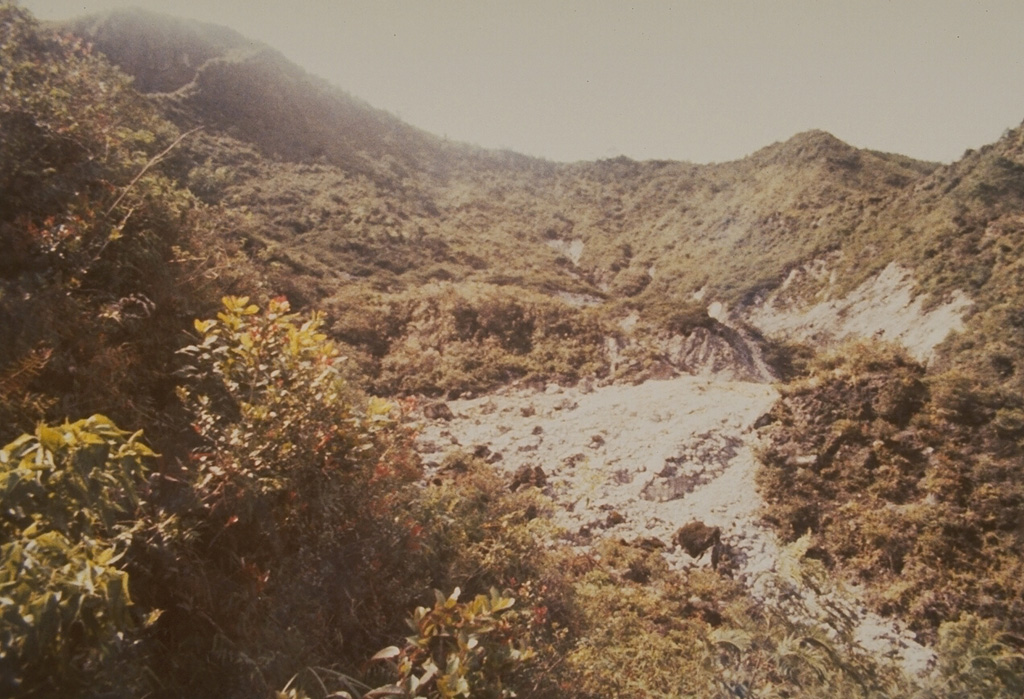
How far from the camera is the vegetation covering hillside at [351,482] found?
2355 mm

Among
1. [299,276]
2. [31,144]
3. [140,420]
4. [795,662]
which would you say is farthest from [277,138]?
[795,662]

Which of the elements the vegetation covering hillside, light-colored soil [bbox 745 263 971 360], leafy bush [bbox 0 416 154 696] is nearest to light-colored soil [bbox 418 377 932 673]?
the vegetation covering hillside

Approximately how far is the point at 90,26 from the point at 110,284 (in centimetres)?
4555

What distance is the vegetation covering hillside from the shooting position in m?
2.36

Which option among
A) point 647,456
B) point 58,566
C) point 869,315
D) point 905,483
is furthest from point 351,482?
point 869,315

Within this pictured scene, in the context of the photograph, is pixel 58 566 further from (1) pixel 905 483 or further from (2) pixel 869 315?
(2) pixel 869 315

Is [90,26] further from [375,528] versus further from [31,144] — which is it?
[375,528]

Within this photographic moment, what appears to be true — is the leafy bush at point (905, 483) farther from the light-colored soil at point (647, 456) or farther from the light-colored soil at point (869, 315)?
the light-colored soil at point (869, 315)

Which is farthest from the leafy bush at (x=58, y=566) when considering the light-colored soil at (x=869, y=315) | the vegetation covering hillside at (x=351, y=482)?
the light-colored soil at (x=869, y=315)

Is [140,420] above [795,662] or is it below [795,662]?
above

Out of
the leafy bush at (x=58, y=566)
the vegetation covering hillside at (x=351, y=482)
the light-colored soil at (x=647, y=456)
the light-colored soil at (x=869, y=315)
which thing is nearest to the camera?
the leafy bush at (x=58, y=566)

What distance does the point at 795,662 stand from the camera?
3.98 metres

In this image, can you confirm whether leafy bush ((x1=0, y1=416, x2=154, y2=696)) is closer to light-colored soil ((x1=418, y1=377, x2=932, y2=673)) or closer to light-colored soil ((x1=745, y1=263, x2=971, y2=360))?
light-colored soil ((x1=418, y1=377, x2=932, y2=673))

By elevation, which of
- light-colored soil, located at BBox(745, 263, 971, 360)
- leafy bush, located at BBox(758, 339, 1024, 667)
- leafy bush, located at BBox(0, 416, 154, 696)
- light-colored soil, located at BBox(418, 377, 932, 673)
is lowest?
light-colored soil, located at BBox(418, 377, 932, 673)
